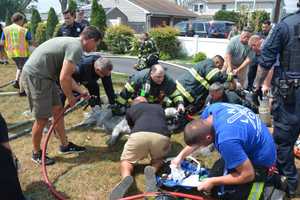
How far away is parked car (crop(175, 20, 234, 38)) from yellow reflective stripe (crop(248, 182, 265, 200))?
21.0 meters

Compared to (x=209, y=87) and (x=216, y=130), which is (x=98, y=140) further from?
(x=216, y=130)

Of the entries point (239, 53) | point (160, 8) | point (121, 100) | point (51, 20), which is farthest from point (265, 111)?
point (160, 8)

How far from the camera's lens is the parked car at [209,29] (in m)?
23.6

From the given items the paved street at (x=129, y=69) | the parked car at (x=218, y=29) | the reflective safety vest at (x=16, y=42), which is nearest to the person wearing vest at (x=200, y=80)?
the reflective safety vest at (x=16, y=42)

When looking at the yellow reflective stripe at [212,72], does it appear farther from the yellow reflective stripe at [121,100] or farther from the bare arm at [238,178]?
the bare arm at [238,178]

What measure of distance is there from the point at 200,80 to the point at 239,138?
2.85 metres

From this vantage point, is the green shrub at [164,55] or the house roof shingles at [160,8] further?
the house roof shingles at [160,8]

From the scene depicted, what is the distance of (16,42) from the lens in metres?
8.38

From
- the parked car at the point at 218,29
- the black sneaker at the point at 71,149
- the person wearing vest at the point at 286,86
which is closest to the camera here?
the person wearing vest at the point at 286,86

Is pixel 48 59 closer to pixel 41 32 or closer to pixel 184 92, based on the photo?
pixel 184 92

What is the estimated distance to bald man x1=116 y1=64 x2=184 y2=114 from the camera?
5.10 m

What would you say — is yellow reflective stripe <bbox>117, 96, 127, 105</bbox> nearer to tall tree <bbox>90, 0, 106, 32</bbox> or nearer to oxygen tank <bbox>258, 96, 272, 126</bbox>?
oxygen tank <bbox>258, 96, 272, 126</bbox>

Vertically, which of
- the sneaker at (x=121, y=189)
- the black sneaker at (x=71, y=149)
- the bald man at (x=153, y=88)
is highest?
the bald man at (x=153, y=88)

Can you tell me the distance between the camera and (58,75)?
14.2 ft
